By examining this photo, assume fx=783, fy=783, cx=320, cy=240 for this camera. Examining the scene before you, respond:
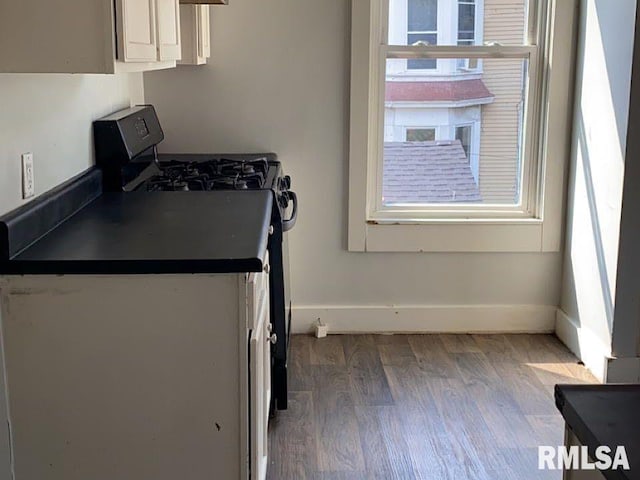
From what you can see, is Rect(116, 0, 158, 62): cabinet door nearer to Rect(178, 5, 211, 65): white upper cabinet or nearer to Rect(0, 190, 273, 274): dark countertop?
Rect(0, 190, 273, 274): dark countertop

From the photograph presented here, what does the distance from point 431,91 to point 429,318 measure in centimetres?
108

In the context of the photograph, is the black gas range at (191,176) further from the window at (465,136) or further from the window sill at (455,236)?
the window at (465,136)

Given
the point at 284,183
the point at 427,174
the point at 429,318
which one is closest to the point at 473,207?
the point at 427,174

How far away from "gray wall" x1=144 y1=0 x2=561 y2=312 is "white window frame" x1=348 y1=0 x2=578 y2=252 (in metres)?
0.07

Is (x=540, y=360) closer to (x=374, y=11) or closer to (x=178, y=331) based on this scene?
(x=374, y=11)

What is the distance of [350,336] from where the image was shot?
375 centimetres

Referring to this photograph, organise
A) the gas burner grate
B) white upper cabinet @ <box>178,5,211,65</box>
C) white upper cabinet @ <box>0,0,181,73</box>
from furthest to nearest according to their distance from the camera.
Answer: white upper cabinet @ <box>178,5,211,65</box>
the gas burner grate
white upper cabinet @ <box>0,0,181,73</box>

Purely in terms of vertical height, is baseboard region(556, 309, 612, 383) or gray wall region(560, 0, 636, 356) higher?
gray wall region(560, 0, 636, 356)

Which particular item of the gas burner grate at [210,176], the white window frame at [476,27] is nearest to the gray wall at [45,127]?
the gas burner grate at [210,176]

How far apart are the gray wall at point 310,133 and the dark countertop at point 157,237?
1086mm

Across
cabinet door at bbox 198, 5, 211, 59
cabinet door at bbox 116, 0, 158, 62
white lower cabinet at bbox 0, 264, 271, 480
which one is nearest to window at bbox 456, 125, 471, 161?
cabinet door at bbox 198, 5, 211, 59

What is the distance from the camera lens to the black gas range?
2.67 metres

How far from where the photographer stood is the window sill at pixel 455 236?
369 centimetres

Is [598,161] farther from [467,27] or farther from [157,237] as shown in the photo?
[157,237]
